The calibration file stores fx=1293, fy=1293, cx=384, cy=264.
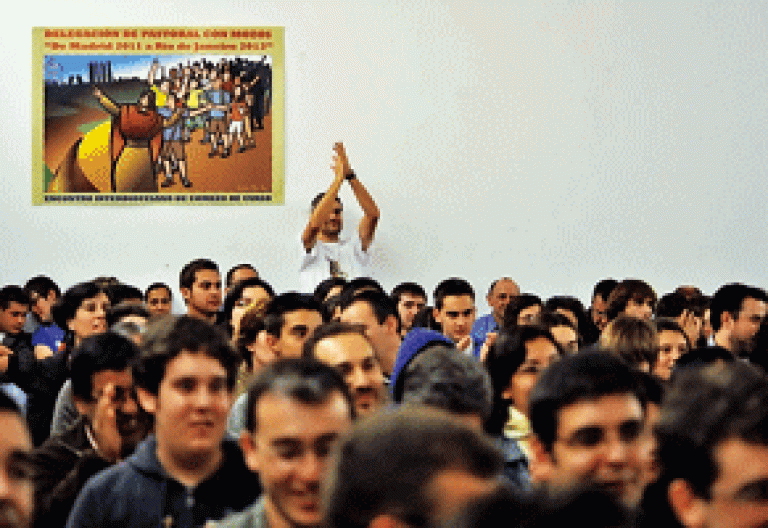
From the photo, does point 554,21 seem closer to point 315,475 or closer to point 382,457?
point 315,475

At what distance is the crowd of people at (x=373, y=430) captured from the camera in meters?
1.46

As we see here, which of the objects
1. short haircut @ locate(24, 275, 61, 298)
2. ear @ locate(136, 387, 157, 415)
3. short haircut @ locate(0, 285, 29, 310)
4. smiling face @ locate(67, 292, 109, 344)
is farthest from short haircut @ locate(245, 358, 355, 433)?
short haircut @ locate(24, 275, 61, 298)

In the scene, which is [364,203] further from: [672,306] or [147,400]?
[147,400]

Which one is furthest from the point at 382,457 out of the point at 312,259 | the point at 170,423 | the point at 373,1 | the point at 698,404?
the point at 373,1

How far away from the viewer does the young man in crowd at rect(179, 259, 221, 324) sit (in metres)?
7.64

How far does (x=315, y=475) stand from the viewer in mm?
2281

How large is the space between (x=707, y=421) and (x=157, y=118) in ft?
25.6

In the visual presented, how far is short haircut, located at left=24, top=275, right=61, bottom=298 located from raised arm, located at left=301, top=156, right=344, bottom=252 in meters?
1.74

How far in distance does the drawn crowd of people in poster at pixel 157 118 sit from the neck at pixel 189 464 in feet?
21.4

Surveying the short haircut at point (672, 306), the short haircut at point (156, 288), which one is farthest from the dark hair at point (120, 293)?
the short haircut at point (672, 306)

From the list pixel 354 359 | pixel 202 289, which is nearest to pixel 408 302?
pixel 202 289

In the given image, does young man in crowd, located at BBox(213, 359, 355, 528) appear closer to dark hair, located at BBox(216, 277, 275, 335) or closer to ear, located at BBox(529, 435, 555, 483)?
ear, located at BBox(529, 435, 555, 483)

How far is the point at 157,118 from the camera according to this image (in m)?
9.29

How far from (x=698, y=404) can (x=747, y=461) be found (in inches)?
4.2
